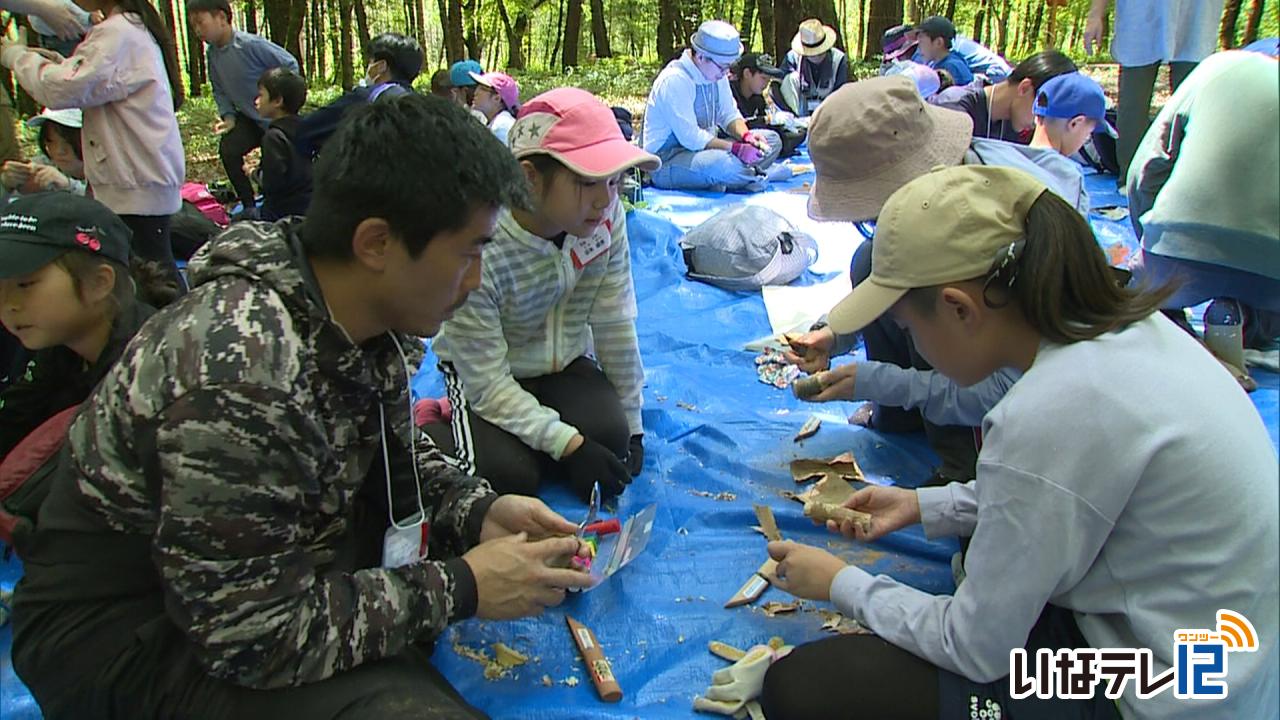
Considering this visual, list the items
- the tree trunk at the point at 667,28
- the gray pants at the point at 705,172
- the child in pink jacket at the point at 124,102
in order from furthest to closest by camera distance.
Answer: the tree trunk at the point at 667,28
the gray pants at the point at 705,172
the child in pink jacket at the point at 124,102

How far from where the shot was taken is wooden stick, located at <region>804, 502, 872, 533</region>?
2.12 m

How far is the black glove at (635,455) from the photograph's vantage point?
2.71m

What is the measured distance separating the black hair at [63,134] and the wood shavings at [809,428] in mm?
3178

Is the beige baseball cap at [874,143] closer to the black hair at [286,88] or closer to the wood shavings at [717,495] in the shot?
the wood shavings at [717,495]

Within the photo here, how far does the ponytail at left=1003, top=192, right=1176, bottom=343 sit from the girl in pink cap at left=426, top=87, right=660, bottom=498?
1122 millimetres

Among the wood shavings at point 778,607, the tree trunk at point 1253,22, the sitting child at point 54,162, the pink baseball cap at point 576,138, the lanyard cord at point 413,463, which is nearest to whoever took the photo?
the lanyard cord at point 413,463

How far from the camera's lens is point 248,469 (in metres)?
1.24

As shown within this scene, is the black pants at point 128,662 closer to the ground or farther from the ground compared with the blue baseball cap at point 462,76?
closer to the ground

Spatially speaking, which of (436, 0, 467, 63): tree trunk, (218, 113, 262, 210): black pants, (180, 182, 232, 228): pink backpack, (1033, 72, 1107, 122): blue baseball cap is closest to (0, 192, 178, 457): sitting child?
(1033, 72, 1107, 122): blue baseball cap

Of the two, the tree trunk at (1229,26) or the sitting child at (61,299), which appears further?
the tree trunk at (1229,26)

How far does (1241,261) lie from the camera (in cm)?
304

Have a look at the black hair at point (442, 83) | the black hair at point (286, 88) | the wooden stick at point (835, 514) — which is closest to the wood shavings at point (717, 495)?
the wooden stick at point (835, 514)

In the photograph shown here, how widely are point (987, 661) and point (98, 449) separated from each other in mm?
1383

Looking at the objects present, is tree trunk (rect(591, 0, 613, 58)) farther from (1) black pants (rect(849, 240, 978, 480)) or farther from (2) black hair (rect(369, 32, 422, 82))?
(1) black pants (rect(849, 240, 978, 480))
